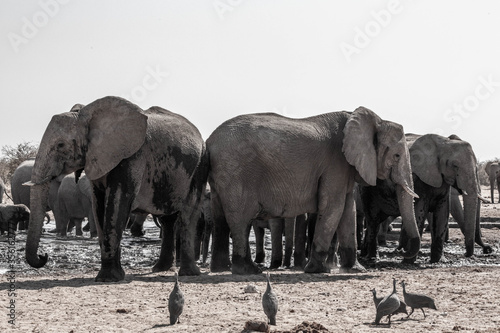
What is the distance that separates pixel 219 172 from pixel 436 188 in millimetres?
5629

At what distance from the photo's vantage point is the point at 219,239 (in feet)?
42.8

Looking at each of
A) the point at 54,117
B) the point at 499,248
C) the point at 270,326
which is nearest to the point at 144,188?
the point at 54,117

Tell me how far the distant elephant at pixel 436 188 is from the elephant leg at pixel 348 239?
2.77 meters

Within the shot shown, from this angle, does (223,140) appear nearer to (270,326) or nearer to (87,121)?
(87,121)

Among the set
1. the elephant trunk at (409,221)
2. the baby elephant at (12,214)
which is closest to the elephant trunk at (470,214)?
the elephant trunk at (409,221)

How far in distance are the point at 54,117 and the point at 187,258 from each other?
284cm

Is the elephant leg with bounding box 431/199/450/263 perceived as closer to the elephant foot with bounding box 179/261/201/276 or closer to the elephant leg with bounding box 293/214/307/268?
the elephant leg with bounding box 293/214/307/268

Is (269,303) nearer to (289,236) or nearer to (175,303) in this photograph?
(175,303)

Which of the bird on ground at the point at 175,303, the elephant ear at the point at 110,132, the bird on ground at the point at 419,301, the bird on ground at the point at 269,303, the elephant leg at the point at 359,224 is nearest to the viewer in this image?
the bird on ground at the point at 269,303

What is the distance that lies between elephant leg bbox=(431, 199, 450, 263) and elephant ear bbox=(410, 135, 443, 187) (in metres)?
0.60

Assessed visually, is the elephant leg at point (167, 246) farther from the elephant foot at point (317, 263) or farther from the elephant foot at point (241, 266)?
the elephant foot at point (317, 263)

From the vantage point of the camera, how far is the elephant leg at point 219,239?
1291 centimetres

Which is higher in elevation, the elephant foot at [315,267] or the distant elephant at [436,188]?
the distant elephant at [436,188]

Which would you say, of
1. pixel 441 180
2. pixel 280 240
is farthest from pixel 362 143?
pixel 441 180
